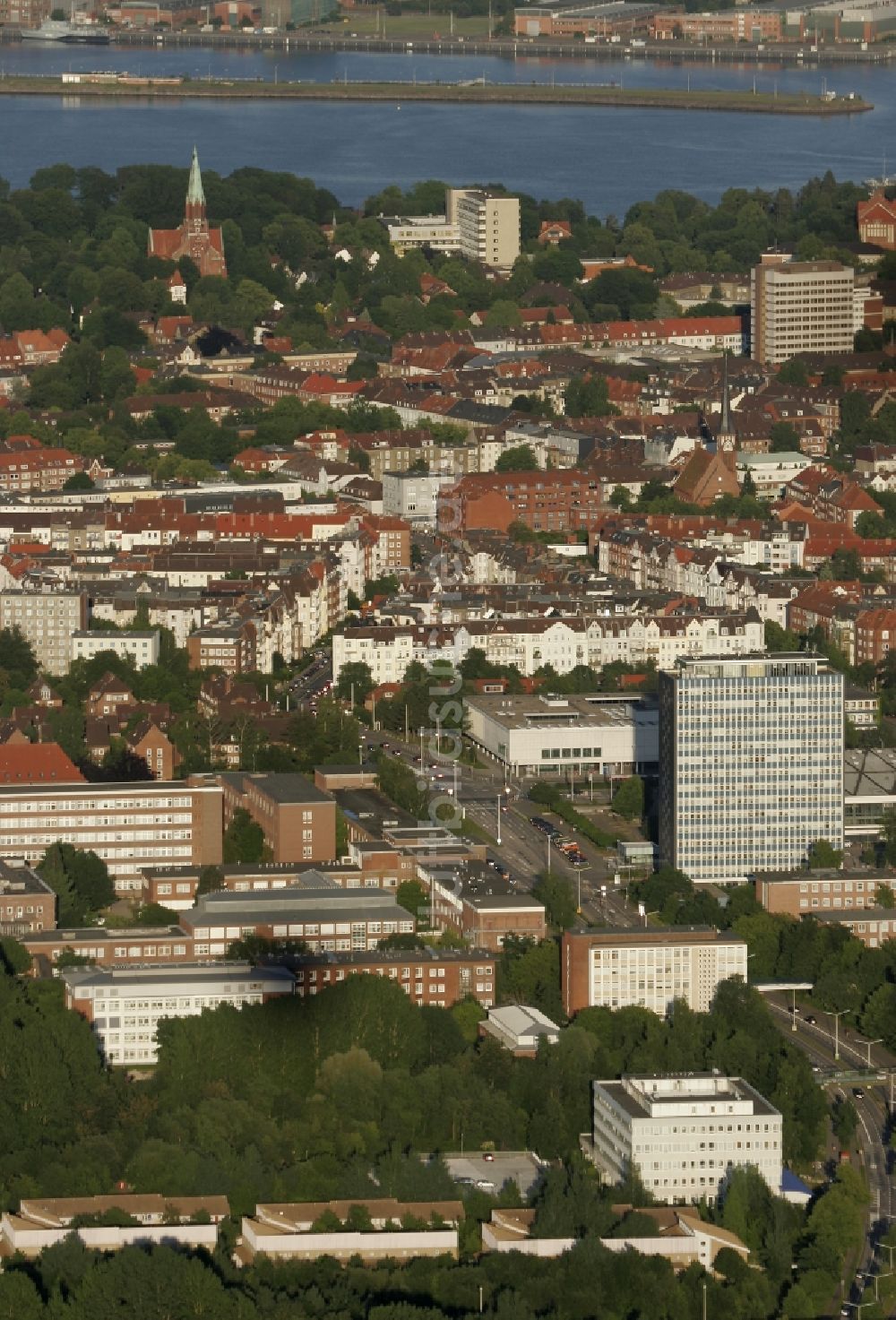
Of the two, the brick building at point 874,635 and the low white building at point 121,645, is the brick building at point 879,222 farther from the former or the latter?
the low white building at point 121,645

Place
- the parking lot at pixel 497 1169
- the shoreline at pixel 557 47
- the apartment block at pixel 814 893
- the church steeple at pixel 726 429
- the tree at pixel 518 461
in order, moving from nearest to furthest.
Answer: the parking lot at pixel 497 1169 → the apartment block at pixel 814 893 → the tree at pixel 518 461 → the church steeple at pixel 726 429 → the shoreline at pixel 557 47

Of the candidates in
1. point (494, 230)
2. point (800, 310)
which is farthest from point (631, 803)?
point (494, 230)

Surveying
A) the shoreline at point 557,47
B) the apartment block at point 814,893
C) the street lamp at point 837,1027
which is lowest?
the shoreline at point 557,47

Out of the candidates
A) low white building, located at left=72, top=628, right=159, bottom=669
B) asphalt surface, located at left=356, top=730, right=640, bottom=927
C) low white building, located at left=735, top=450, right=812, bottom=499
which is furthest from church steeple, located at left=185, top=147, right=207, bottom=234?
asphalt surface, located at left=356, top=730, right=640, bottom=927

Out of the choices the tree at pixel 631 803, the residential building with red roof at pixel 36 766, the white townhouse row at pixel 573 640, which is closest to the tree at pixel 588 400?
the white townhouse row at pixel 573 640

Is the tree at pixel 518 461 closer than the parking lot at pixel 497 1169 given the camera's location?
No

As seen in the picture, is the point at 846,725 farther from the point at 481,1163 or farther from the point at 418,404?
the point at 418,404

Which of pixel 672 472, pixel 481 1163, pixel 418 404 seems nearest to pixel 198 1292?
pixel 481 1163

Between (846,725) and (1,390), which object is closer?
(846,725)
